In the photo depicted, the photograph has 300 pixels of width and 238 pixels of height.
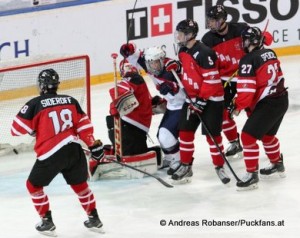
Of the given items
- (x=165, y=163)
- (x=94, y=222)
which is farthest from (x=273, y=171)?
(x=94, y=222)

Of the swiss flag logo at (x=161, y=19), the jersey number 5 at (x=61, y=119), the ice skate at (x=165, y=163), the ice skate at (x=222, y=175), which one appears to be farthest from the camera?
the swiss flag logo at (x=161, y=19)

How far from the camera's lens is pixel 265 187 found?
6.53 m

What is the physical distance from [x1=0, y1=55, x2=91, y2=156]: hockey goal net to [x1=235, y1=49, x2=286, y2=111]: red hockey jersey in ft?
5.29

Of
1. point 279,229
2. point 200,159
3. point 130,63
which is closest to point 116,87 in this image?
point 130,63

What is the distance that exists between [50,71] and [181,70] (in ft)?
4.35

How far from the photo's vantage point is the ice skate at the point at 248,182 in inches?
254

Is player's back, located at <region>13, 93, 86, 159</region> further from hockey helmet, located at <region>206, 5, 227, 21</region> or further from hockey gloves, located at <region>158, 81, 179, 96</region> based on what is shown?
hockey helmet, located at <region>206, 5, 227, 21</region>

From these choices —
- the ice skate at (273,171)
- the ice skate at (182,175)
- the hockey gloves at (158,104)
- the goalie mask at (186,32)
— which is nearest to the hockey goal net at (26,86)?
the hockey gloves at (158,104)

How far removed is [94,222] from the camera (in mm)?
5762

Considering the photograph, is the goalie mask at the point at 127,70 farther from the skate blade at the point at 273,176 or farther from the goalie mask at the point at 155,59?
the skate blade at the point at 273,176

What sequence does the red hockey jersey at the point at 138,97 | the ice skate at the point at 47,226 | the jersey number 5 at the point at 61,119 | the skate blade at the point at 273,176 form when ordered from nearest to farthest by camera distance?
the jersey number 5 at the point at 61,119 → the ice skate at the point at 47,226 → the skate blade at the point at 273,176 → the red hockey jersey at the point at 138,97

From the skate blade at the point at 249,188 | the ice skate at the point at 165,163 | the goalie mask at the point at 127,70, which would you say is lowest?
the ice skate at the point at 165,163

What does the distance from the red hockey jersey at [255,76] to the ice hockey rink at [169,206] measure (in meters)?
0.62

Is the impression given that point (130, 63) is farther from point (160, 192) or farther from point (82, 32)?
point (82, 32)
